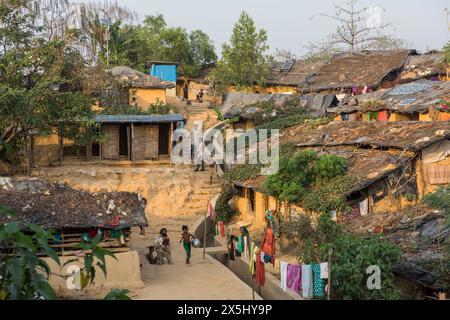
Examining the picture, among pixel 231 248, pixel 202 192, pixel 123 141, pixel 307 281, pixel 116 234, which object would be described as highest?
pixel 123 141

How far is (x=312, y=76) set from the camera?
33531 mm

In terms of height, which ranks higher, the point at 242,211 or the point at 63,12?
the point at 63,12

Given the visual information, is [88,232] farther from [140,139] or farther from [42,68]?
[140,139]

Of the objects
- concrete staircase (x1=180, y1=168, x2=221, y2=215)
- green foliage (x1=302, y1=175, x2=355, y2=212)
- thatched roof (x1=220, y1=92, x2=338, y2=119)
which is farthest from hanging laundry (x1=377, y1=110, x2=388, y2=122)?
green foliage (x1=302, y1=175, x2=355, y2=212)

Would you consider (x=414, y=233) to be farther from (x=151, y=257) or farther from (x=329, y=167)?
(x=151, y=257)

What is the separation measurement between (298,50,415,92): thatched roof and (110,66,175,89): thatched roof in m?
8.40

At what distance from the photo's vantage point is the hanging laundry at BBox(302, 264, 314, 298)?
10.8m

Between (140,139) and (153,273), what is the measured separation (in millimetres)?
13145

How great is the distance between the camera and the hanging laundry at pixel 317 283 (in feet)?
35.2

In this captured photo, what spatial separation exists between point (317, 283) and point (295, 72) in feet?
88.2

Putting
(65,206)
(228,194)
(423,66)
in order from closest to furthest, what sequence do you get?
1. (65,206)
2. (228,194)
3. (423,66)

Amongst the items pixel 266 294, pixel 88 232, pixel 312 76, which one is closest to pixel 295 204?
pixel 266 294

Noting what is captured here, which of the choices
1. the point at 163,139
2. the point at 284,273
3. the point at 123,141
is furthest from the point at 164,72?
the point at 284,273

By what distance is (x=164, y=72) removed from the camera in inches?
1366
